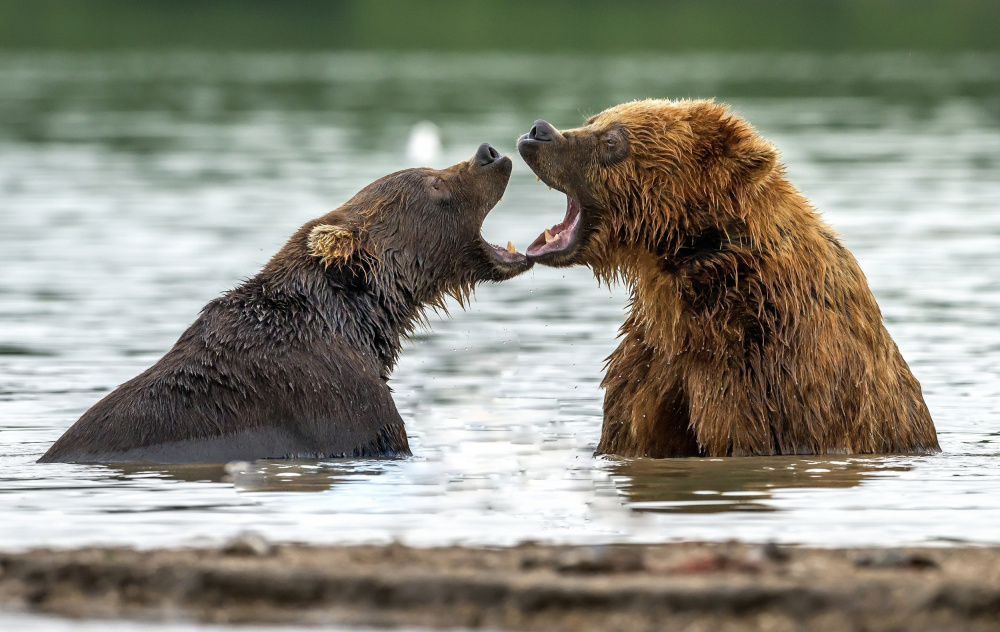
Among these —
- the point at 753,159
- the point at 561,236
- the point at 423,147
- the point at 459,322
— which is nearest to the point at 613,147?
the point at 561,236

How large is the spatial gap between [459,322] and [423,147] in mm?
10514

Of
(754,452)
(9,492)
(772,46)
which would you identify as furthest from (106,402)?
(772,46)

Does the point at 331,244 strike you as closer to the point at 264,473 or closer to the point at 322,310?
the point at 322,310

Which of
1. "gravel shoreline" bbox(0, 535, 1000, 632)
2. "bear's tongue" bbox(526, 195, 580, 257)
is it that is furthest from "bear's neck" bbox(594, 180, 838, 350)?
"gravel shoreline" bbox(0, 535, 1000, 632)

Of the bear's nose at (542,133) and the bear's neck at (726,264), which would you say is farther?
the bear's nose at (542,133)

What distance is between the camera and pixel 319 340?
8617 millimetres

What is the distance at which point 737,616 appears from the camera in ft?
15.9

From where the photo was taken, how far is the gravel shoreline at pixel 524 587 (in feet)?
16.0

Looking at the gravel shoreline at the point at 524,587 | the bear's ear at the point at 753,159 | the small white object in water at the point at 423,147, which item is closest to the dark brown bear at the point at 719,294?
the bear's ear at the point at 753,159

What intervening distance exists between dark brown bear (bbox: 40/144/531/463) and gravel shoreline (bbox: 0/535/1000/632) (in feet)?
8.45

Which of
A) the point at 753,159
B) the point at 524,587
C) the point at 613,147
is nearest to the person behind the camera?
the point at 524,587

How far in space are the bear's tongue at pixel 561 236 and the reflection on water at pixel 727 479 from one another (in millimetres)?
1142

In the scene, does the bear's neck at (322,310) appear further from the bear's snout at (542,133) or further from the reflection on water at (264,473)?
the bear's snout at (542,133)

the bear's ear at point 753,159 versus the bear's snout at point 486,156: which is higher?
the bear's snout at point 486,156
